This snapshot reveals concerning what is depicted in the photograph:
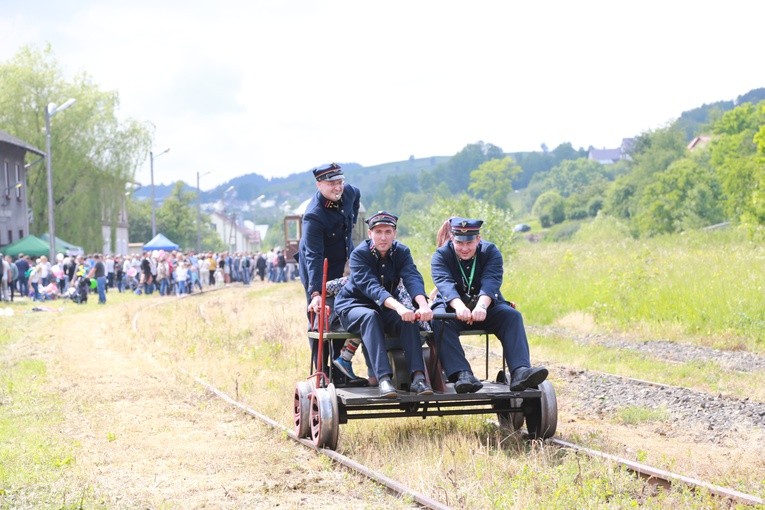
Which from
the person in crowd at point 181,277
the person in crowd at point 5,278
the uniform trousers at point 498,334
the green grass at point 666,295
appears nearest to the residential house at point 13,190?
the person in crowd at point 181,277

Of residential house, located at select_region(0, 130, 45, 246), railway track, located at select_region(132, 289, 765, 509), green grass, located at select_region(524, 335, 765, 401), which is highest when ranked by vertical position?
residential house, located at select_region(0, 130, 45, 246)

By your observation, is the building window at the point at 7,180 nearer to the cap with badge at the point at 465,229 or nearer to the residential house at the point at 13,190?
the residential house at the point at 13,190

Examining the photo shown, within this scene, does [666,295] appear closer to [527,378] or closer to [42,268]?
[527,378]

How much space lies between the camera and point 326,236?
948 cm

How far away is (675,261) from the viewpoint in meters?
24.5

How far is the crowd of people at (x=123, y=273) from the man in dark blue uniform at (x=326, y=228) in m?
25.0

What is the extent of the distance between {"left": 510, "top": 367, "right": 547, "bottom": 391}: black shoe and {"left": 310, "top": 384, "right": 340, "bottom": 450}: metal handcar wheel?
55.3 inches

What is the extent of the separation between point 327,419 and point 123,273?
3722 centimetres

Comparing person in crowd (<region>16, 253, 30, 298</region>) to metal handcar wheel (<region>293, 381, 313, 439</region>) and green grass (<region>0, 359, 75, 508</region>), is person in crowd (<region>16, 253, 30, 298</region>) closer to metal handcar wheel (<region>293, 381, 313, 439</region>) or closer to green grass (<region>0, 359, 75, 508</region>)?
green grass (<region>0, 359, 75, 508</region>)

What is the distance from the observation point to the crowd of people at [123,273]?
34406 millimetres

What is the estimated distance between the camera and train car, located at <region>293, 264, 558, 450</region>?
26.8 ft

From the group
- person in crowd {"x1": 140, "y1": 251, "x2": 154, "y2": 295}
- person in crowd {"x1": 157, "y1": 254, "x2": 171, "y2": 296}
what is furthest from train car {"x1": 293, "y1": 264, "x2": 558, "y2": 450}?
person in crowd {"x1": 140, "y1": 251, "x2": 154, "y2": 295}

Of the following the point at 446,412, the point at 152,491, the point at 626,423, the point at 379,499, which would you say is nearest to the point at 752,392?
the point at 626,423

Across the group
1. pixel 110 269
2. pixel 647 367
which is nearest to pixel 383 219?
pixel 647 367
